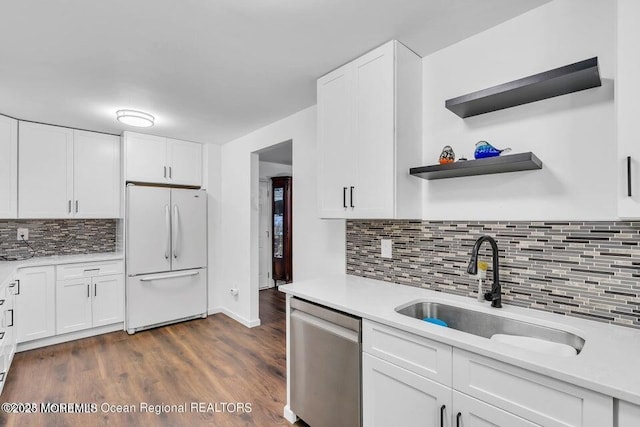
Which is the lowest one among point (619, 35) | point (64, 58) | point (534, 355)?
point (534, 355)

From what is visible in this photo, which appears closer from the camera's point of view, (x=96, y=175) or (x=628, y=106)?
(x=628, y=106)

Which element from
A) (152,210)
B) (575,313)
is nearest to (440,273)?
(575,313)

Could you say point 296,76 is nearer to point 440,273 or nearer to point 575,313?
point 440,273

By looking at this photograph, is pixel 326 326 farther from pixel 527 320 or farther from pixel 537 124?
pixel 537 124

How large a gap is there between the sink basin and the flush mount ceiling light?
9.33 ft

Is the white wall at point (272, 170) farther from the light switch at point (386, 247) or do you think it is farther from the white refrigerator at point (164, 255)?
the light switch at point (386, 247)

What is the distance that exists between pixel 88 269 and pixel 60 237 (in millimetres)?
689

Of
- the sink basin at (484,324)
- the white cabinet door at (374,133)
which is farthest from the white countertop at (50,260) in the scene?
the sink basin at (484,324)

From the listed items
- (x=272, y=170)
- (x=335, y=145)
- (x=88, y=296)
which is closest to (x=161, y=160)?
(x=88, y=296)

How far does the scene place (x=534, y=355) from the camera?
1.05 meters

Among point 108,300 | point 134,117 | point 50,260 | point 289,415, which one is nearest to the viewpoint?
point 289,415

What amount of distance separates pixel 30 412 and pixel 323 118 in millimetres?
2887

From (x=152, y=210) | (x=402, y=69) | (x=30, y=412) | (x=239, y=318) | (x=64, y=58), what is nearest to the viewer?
(x=402, y=69)

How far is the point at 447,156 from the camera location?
179cm
